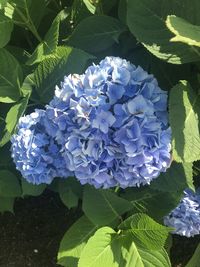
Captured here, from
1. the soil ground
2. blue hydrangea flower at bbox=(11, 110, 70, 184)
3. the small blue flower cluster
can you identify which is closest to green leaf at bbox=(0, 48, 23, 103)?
blue hydrangea flower at bbox=(11, 110, 70, 184)

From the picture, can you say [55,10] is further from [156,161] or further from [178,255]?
[178,255]

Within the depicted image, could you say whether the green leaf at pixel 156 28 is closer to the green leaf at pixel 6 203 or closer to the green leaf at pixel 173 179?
the green leaf at pixel 173 179

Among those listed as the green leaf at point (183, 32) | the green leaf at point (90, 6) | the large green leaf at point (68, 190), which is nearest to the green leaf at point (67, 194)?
the large green leaf at point (68, 190)

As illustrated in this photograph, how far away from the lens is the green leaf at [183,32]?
2.85ft

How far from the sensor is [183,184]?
1.34m

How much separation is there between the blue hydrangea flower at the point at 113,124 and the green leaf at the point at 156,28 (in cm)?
11

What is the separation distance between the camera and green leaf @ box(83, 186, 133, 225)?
1.47 meters

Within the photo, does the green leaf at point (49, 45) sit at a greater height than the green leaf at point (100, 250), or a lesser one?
greater

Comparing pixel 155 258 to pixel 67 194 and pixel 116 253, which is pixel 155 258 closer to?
pixel 116 253

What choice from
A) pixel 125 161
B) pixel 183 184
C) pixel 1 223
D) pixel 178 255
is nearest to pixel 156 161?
pixel 125 161

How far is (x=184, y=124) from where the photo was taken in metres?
1.11

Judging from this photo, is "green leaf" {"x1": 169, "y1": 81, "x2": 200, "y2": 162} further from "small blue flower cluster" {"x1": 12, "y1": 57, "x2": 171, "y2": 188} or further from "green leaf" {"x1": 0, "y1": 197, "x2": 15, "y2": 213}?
"green leaf" {"x1": 0, "y1": 197, "x2": 15, "y2": 213}

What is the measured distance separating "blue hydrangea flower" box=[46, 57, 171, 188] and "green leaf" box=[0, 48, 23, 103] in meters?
0.27

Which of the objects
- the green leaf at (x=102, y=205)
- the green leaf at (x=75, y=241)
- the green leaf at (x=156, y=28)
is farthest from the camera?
the green leaf at (x=75, y=241)
